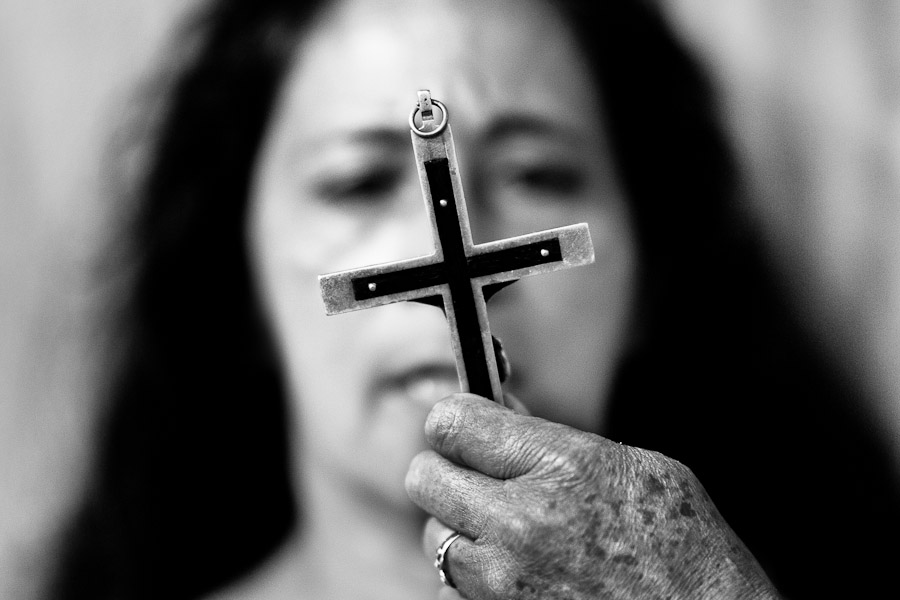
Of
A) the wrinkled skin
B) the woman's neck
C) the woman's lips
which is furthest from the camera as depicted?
the woman's neck

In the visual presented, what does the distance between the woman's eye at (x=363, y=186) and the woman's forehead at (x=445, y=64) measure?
66 mm

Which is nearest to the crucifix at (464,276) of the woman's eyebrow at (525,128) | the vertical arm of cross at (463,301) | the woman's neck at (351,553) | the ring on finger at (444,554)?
the vertical arm of cross at (463,301)

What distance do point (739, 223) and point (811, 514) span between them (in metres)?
0.51

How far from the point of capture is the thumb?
793mm

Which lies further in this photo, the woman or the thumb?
the woman

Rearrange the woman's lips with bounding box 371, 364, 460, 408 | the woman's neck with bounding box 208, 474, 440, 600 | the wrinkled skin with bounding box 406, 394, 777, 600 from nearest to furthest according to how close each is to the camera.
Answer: the wrinkled skin with bounding box 406, 394, 777, 600 → the woman's lips with bounding box 371, 364, 460, 408 → the woman's neck with bounding box 208, 474, 440, 600

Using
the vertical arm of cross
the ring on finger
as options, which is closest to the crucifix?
the vertical arm of cross

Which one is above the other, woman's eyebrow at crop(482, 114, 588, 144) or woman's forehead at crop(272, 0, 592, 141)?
woman's forehead at crop(272, 0, 592, 141)

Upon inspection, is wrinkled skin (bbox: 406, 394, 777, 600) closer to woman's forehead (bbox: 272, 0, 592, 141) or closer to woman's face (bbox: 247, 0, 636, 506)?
woman's face (bbox: 247, 0, 636, 506)

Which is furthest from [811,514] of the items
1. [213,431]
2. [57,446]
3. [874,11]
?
[57,446]

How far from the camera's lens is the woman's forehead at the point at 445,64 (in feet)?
3.80

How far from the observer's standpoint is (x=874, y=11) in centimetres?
153

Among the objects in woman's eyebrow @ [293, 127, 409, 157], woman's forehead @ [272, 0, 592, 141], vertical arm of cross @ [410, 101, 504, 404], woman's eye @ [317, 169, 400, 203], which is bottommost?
vertical arm of cross @ [410, 101, 504, 404]

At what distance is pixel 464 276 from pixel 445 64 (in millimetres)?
436
